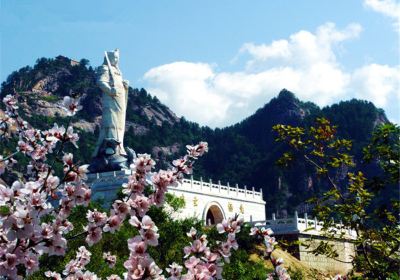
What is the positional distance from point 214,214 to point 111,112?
12.0 metres

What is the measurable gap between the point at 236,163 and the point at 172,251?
95.0 metres

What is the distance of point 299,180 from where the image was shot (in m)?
107

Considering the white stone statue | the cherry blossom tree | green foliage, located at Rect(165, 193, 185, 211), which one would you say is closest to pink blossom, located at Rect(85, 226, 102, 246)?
the cherry blossom tree

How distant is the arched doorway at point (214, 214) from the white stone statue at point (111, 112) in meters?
8.90

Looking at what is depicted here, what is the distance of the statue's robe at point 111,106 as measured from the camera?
144ft

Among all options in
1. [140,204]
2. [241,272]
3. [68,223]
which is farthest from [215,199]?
[140,204]

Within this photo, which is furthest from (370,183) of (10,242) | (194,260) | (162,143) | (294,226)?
(162,143)

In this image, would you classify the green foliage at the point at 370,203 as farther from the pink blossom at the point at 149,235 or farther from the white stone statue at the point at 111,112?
the white stone statue at the point at 111,112

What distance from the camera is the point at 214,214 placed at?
48562mm

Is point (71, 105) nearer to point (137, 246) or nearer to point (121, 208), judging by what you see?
point (121, 208)

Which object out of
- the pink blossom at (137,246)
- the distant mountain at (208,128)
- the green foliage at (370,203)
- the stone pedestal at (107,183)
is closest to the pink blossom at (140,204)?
the pink blossom at (137,246)

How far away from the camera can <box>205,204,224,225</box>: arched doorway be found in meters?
47.8

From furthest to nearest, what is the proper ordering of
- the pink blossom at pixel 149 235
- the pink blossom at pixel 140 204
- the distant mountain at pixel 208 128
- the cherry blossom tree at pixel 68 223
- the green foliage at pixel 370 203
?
1. the distant mountain at pixel 208 128
2. the green foliage at pixel 370 203
3. the pink blossom at pixel 140 204
4. the pink blossom at pixel 149 235
5. the cherry blossom tree at pixel 68 223

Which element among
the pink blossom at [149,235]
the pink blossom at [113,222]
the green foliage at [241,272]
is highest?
the green foliage at [241,272]
